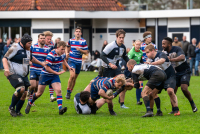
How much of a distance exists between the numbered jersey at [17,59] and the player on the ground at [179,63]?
3.29 m

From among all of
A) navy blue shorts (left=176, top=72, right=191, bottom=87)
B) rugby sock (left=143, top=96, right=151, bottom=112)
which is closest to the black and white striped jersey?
rugby sock (left=143, top=96, right=151, bottom=112)

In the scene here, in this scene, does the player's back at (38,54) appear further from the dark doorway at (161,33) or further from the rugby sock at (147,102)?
the dark doorway at (161,33)

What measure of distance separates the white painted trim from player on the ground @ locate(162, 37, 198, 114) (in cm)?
1770

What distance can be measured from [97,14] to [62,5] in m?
2.88

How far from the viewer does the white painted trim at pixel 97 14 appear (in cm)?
2595

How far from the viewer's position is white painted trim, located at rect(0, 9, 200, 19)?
26.0m

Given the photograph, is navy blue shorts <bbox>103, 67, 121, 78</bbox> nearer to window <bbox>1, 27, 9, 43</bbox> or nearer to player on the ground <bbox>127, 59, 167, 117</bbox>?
player on the ground <bbox>127, 59, 167, 117</bbox>

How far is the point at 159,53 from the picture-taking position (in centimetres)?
811

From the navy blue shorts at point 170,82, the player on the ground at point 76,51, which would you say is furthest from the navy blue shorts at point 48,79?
the player on the ground at point 76,51

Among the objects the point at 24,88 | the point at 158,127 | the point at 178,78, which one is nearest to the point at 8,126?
the point at 24,88

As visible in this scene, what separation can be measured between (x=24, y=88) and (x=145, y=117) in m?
2.77

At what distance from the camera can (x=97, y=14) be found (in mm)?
26797

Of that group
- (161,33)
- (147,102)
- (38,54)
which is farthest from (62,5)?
(147,102)

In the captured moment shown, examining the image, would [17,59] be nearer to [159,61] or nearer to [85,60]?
[159,61]
